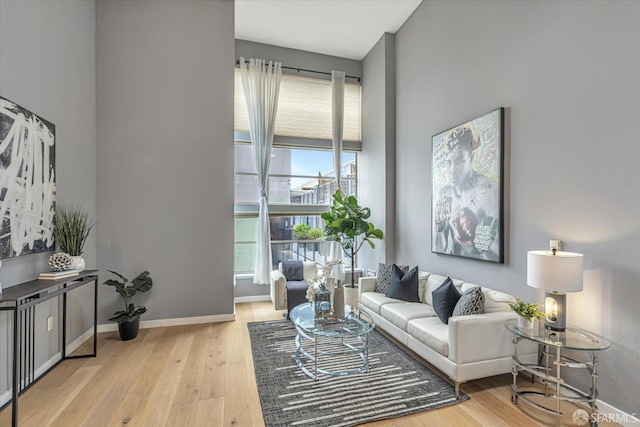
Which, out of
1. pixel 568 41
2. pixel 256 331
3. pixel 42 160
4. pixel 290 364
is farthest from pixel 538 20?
pixel 42 160

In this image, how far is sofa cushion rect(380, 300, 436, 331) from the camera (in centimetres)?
315

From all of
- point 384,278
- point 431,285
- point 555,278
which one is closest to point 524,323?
point 555,278

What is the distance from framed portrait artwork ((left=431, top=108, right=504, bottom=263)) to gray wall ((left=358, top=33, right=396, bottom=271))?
1.03m

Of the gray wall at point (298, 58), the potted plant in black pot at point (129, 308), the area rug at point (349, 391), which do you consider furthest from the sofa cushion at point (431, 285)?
the gray wall at point (298, 58)

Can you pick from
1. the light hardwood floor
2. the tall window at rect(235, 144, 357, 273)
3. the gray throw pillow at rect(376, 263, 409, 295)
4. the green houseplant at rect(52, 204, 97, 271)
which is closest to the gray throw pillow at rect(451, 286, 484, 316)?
the light hardwood floor

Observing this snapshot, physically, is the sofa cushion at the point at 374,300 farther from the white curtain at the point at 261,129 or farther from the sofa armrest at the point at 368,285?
the white curtain at the point at 261,129

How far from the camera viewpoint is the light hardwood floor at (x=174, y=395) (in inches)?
83.4

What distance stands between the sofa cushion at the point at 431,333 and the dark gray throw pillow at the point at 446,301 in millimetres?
77

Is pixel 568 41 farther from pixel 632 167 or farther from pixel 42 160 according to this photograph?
pixel 42 160

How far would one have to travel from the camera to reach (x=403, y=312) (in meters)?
3.26

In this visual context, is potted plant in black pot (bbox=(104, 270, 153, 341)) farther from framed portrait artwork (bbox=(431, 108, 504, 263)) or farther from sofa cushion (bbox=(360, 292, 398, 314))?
framed portrait artwork (bbox=(431, 108, 504, 263))

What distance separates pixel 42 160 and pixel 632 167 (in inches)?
178

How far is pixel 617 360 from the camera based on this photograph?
2109 millimetres

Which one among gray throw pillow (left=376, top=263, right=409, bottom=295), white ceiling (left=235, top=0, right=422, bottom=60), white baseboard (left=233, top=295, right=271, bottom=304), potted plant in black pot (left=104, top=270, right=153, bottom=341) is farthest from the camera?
white baseboard (left=233, top=295, right=271, bottom=304)
